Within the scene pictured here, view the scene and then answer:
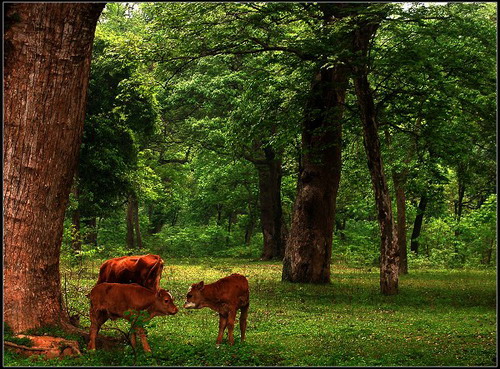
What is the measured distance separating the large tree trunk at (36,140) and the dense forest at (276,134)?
2 cm

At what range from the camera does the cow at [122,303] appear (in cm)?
884

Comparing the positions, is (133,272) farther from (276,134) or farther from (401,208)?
(401,208)

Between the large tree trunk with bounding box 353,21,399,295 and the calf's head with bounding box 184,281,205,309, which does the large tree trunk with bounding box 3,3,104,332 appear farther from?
the large tree trunk with bounding box 353,21,399,295

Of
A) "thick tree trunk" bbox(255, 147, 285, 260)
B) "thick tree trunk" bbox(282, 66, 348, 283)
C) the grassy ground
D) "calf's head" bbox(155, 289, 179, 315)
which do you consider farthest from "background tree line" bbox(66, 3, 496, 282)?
"calf's head" bbox(155, 289, 179, 315)

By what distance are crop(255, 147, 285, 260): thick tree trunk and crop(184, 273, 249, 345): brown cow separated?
2672cm

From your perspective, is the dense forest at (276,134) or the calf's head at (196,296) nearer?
the dense forest at (276,134)

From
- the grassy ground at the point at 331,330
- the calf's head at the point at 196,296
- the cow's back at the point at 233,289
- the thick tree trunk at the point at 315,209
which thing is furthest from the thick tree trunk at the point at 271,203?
the calf's head at the point at 196,296

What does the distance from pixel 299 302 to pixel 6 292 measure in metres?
10.2

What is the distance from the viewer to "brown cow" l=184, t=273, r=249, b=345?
9398 mm

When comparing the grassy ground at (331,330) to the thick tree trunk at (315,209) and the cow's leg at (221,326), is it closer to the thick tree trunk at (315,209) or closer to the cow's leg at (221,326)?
the cow's leg at (221,326)

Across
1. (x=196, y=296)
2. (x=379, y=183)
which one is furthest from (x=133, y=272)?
(x=379, y=183)

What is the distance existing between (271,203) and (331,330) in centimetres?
2495

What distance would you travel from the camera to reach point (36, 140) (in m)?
9.04

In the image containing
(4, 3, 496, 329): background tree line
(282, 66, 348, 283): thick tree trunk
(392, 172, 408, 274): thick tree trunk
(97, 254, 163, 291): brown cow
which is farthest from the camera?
(392, 172, 408, 274): thick tree trunk
